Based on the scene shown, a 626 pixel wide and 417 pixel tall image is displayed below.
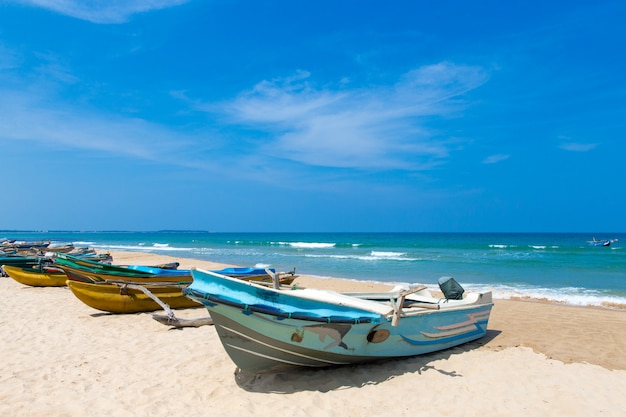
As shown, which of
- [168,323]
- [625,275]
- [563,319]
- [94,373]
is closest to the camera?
[94,373]

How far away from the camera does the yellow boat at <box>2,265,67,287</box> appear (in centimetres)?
1515

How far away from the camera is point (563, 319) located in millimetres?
10328

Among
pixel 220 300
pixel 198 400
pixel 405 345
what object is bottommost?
pixel 198 400

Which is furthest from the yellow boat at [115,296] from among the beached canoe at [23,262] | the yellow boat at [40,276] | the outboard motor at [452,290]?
the beached canoe at [23,262]

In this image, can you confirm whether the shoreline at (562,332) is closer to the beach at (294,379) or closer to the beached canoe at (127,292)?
the beach at (294,379)

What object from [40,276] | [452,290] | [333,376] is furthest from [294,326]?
[40,276]

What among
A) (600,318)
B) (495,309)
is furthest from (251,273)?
(600,318)

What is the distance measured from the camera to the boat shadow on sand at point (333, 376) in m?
5.63

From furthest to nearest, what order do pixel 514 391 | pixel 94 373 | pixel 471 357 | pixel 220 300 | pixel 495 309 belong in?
pixel 495 309
pixel 471 357
pixel 94 373
pixel 514 391
pixel 220 300

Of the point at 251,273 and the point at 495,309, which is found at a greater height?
the point at 251,273

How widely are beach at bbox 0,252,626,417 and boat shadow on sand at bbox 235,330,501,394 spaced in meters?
0.02

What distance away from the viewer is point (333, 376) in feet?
19.4

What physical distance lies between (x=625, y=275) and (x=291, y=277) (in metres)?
19.0

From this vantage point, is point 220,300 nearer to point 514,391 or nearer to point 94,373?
point 94,373
